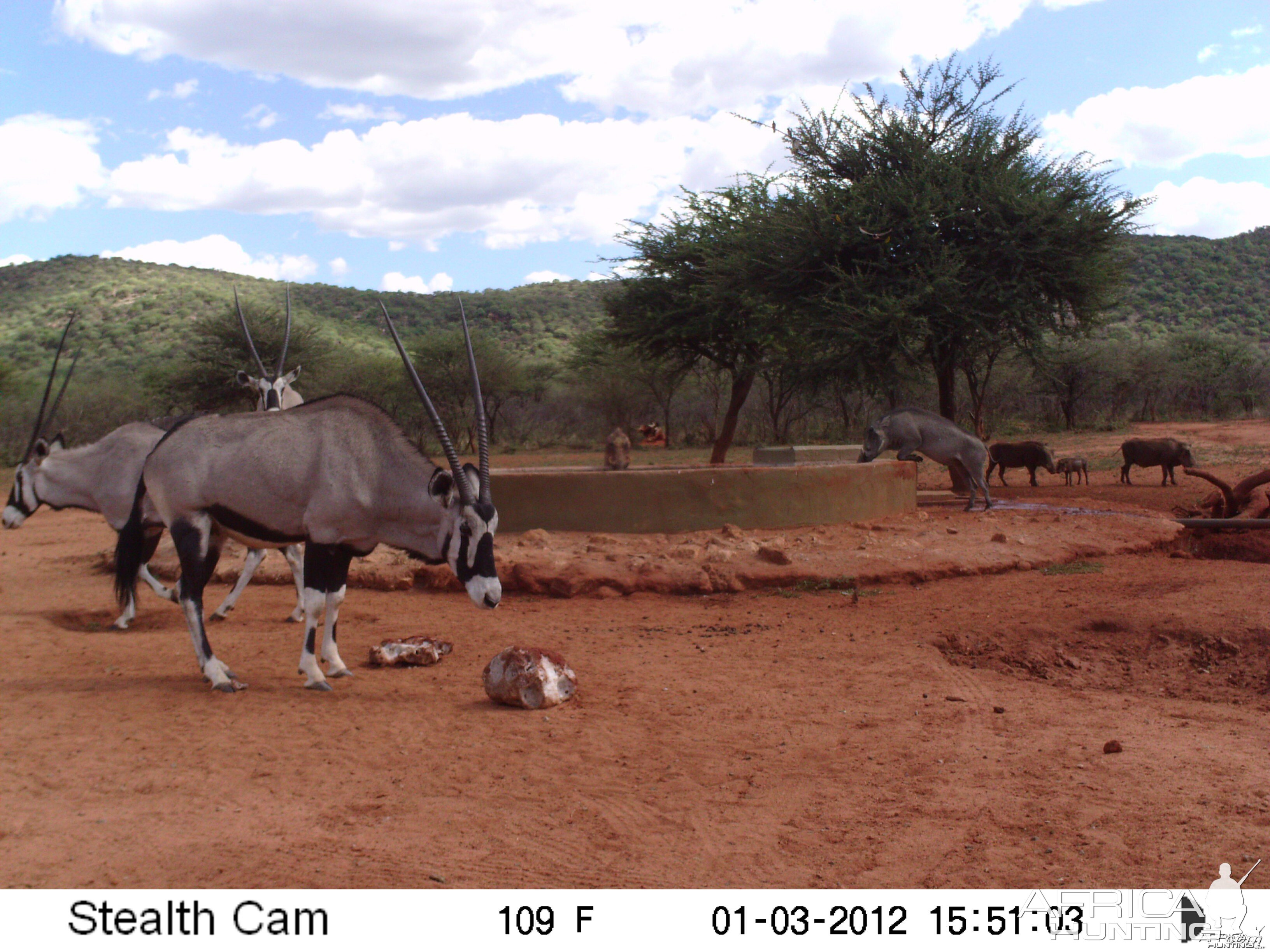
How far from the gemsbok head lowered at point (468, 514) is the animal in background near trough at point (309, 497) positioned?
0.6 inches

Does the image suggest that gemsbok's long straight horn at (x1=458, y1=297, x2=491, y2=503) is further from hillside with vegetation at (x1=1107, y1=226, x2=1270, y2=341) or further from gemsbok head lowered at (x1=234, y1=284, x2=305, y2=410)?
hillside with vegetation at (x1=1107, y1=226, x2=1270, y2=341)

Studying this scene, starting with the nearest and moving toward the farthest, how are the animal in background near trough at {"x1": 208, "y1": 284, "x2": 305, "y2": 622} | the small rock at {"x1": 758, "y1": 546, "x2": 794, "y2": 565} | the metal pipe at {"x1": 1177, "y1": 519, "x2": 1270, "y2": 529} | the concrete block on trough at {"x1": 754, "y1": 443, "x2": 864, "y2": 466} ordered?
the animal in background near trough at {"x1": 208, "y1": 284, "x2": 305, "y2": 622}, the small rock at {"x1": 758, "y1": 546, "x2": 794, "y2": 565}, the metal pipe at {"x1": 1177, "y1": 519, "x2": 1270, "y2": 529}, the concrete block on trough at {"x1": 754, "y1": 443, "x2": 864, "y2": 466}

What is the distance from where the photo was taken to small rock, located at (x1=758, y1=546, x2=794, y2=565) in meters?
9.27

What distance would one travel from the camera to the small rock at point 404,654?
6461 mm

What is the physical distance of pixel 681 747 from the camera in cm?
478

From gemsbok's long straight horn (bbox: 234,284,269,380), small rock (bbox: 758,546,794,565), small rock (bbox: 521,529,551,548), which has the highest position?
gemsbok's long straight horn (bbox: 234,284,269,380)

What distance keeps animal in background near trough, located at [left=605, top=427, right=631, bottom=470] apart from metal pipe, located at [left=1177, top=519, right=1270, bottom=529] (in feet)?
23.0

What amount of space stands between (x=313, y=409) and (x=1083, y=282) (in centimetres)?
1303

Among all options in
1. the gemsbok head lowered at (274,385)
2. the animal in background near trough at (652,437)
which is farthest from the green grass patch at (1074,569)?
the animal in background near trough at (652,437)

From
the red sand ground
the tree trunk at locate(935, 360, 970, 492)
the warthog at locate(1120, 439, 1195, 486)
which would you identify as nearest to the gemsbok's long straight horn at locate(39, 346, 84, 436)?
the red sand ground

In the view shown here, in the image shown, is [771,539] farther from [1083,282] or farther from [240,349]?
[240,349]

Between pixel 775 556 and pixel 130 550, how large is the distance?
557 centimetres

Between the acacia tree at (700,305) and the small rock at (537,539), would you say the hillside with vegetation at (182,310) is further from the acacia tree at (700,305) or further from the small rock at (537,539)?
the small rock at (537,539)

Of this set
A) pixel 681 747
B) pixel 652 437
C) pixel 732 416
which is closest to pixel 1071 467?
pixel 732 416
